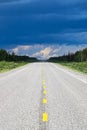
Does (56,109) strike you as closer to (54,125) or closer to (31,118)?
(31,118)

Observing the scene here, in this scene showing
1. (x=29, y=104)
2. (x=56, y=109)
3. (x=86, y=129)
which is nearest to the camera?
(x=86, y=129)

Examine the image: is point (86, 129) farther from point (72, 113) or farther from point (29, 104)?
point (29, 104)

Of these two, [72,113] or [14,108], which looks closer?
[72,113]

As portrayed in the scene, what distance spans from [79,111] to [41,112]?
1136 mm

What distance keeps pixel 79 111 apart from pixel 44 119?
157 cm

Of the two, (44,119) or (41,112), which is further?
(41,112)

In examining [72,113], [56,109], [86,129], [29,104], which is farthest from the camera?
[29,104]

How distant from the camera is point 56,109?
9227 mm

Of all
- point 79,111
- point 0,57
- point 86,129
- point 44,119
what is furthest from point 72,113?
point 0,57

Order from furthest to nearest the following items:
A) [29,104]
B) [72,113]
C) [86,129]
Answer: [29,104]
[72,113]
[86,129]

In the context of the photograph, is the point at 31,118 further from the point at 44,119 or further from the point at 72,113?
the point at 72,113

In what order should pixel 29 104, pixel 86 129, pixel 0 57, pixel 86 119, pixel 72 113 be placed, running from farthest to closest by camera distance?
pixel 0 57
pixel 29 104
pixel 72 113
pixel 86 119
pixel 86 129

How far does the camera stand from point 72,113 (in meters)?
8.47

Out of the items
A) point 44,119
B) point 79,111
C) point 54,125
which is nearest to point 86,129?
point 54,125
